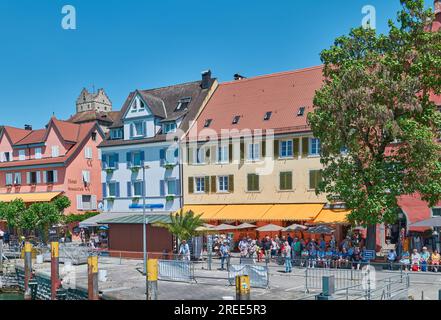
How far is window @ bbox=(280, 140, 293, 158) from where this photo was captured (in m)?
43.5

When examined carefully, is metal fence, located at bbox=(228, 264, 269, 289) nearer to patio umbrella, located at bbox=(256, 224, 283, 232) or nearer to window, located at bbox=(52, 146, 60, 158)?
patio umbrella, located at bbox=(256, 224, 283, 232)

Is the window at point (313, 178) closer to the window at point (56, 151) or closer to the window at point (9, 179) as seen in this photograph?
the window at point (56, 151)

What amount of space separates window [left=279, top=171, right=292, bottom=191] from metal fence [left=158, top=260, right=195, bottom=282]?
14.2 meters

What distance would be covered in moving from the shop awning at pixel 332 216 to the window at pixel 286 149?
18.0ft

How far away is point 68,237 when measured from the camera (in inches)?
2267

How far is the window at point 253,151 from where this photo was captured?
44.9 metres

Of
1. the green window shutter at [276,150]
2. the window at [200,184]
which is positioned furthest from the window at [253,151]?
the window at [200,184]

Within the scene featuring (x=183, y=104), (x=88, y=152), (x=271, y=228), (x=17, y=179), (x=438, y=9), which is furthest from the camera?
(x=17, y=179)

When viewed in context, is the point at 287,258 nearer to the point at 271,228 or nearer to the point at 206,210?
the point at 271,228

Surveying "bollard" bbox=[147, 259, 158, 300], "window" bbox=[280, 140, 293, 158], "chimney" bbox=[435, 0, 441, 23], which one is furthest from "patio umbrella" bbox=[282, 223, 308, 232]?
"chimney" bbox=[435, 0, 441, 23]

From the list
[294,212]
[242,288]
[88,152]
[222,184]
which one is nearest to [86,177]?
[88,152]

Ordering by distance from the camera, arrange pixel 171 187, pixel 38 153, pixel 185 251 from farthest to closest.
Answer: pixel 38 153 → pixel 171 187 → pixel 185 251

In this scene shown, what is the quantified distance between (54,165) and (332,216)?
3518cm

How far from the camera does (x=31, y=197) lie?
2469 inches
